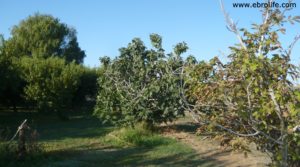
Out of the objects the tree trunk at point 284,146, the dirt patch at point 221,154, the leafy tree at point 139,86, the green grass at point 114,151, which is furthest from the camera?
the leafy tree at point 139,86

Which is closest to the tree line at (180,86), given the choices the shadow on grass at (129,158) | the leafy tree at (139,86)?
the leafy tree at (139,86)

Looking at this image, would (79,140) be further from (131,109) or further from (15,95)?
(15,95)

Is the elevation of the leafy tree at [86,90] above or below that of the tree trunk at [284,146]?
above

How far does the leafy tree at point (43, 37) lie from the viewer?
4297cm

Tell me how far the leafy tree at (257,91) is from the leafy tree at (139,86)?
31.1 ft

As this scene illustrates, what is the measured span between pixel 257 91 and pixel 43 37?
42659 millimetres

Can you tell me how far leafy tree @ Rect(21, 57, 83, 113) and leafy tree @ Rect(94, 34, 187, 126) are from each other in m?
Result: 6.64

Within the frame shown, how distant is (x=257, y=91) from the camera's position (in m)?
4.09

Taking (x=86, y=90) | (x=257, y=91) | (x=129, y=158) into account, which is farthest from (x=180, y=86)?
(x=86, y=90)

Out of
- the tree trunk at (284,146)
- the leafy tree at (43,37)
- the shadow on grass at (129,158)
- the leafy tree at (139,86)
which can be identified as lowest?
the shadow on grass at (129,158)

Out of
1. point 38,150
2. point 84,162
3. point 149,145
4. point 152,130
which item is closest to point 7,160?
point 38,150

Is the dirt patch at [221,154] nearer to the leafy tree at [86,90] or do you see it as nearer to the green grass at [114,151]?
the green grass at [114,151]

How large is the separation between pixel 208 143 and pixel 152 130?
297 cm

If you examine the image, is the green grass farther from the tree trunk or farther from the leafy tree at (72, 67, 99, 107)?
the leafy tree at (72, 67, 99, 107)
